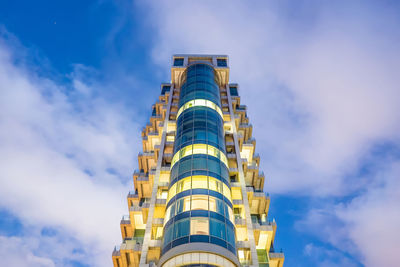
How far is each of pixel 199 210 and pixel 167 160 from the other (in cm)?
1823

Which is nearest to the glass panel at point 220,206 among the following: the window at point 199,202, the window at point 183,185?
the window at point 199,202

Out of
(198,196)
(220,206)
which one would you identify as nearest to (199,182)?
(198,196)

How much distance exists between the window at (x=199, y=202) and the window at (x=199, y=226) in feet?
6.42

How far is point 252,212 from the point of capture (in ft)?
175

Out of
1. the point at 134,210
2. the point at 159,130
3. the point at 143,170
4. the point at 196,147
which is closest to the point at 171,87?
the point at 159,130

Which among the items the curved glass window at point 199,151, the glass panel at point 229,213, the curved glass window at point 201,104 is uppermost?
the curved glass window at point 201,104

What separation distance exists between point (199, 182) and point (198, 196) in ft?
8.95

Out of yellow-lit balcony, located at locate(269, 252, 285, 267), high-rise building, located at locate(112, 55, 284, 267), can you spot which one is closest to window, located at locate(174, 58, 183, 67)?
high-rise building, located at locate(112, 55, 284, 267)

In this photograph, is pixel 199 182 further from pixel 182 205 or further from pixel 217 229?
pixel 217 229

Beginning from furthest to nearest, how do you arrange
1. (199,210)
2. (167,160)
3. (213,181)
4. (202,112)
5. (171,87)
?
(171,87) < (202,112) < (167,160) < (213,181) < (199,210)

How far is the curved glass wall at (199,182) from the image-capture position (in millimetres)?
38688

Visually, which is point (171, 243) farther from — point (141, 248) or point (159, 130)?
point (159, 130)

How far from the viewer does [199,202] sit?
4228 centimetres

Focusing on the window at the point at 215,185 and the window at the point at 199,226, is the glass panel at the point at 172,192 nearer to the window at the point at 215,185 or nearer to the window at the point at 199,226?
the window at the point at 215,185
